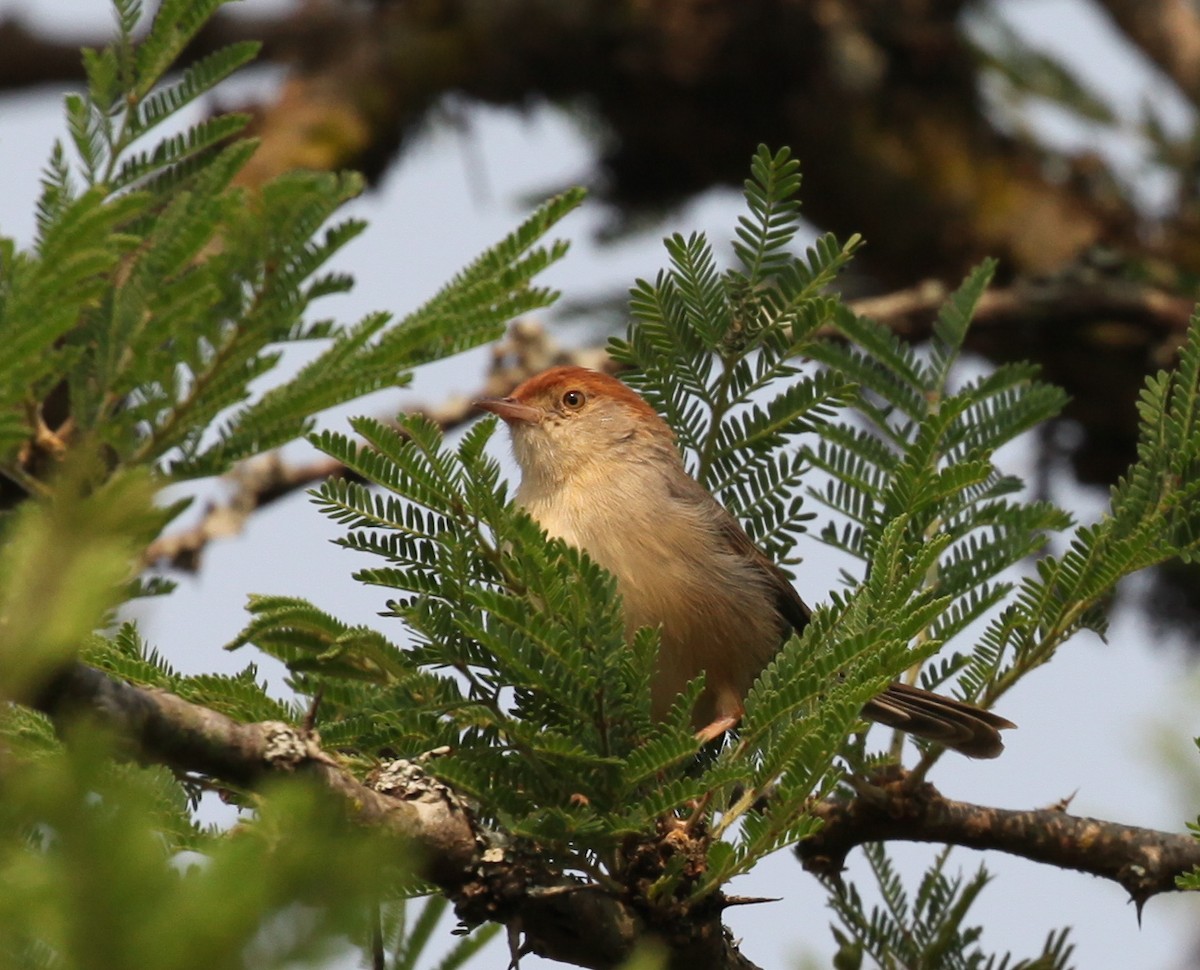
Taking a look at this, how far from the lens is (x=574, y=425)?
593 centimetres

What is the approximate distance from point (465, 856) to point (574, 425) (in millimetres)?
2983

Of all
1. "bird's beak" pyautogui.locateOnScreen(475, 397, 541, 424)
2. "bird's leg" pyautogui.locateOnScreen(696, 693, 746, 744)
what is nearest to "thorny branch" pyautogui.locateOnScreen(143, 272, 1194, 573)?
"bird's beak" pyautogui.locateOnScreen(475, 397, 541, 424)

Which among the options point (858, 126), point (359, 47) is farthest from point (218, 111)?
point (858, 126)

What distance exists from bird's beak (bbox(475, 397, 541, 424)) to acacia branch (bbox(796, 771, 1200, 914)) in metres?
2.34

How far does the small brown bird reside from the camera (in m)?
4.62

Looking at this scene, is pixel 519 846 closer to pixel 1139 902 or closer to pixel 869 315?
pixel 1139 902

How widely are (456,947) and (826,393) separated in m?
1.70

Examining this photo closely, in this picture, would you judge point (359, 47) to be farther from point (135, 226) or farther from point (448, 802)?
point (448, 802)

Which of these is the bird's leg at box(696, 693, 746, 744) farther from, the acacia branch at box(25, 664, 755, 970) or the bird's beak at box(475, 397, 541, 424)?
the bird's beak at box(475, 397, 541, 424)

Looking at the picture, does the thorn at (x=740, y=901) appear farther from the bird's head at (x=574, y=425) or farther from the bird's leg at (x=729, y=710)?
the bird's head at (x=574, y=425)

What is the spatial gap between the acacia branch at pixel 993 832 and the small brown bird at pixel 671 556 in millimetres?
303

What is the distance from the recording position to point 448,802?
10.3ft

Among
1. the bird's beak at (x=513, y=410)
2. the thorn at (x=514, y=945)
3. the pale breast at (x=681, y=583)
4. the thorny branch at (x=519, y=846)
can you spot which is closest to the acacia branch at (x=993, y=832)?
the thorny branch at (x=519, y=846)

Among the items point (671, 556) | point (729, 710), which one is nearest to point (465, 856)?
point (729, 710)
